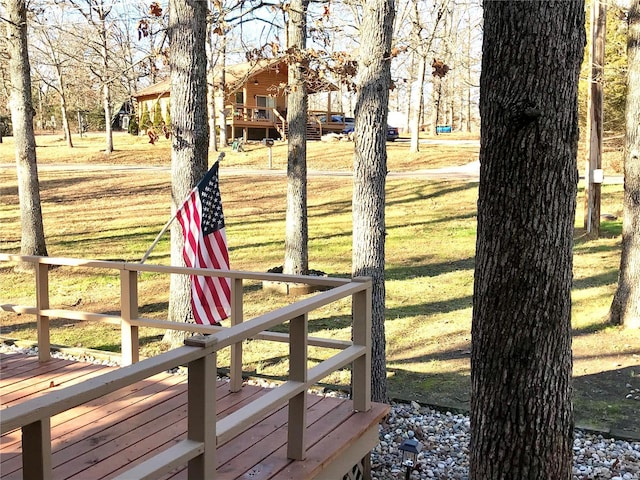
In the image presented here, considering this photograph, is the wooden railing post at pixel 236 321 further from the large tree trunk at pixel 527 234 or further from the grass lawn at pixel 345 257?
the grass lawn at pixel 345 257

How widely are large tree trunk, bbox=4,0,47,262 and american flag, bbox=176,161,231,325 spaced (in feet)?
22.7

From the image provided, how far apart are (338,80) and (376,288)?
298 cm

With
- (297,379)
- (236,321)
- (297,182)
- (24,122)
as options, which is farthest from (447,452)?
(24,122)

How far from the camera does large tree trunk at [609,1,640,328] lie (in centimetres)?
854

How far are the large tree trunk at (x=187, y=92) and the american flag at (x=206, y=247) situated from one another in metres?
1.99

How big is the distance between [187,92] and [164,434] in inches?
172

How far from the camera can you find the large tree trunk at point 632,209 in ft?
28.0

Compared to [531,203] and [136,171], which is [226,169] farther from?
[531,203]

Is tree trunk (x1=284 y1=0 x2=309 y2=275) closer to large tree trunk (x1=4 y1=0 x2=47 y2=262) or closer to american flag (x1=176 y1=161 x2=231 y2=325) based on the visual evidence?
large tree trunk (x1=4 y1=0 x2=47 y2=262)

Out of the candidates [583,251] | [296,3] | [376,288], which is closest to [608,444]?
[376,288]

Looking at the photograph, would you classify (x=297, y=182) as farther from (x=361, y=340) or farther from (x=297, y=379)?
(x=297, y=379)

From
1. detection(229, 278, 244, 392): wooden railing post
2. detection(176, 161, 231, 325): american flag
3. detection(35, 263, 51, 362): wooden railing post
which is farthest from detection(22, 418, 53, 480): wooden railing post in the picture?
detection(35, 263, 51, 362): wooden railing post

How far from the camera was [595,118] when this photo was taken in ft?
47.9

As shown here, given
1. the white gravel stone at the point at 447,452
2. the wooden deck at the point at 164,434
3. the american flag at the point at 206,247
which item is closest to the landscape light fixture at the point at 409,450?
the white gravel stone at the point at 447,452
